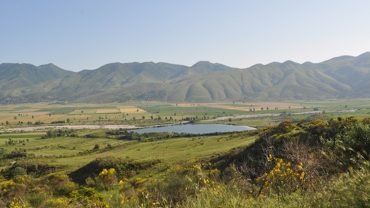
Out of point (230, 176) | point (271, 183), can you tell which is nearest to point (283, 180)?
point (271, 183)

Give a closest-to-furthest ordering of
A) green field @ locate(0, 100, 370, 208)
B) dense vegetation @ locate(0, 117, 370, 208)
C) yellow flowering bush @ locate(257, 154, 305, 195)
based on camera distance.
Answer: dense vegetation @ locate(0, 117, 370, 208) → green field @ locate(0, 100, 370, 208) → yellow flowering bush @ locate(257, 154, 305, 195)

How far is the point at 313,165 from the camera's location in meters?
12.8

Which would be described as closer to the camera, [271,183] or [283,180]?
[271,183]

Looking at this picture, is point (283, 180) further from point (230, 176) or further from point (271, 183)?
point (230, 176)

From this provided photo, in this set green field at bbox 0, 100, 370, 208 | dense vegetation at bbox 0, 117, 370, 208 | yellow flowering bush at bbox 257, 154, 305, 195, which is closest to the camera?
dense vegetation at bbox 0, 117, 370, 208

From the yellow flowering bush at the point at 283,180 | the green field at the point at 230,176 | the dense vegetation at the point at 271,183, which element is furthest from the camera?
the yellow flowering bush at the point at 283,180

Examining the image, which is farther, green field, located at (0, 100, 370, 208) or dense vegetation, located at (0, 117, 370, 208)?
green field, located at (0, 100, 370, 208)

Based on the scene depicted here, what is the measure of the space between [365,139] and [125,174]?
39.7 metres

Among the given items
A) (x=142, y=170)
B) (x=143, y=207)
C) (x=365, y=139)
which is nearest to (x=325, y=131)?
Result: (x=365, y=139)

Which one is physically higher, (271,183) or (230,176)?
(271,183)

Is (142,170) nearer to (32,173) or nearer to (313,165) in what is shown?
(32,173)

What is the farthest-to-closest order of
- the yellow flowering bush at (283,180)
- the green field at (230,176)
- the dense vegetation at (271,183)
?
1. the yellow flowering bush at (283,180)
2. the green field at (230,176)
3. the dense vegetation at (271,183)

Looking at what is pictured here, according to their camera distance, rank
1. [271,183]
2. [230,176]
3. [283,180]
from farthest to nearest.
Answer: [230,176] < [283,180] < [271,183]

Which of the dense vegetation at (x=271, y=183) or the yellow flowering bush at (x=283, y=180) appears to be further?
the yellow flowering bush at (x=283, y=180)
